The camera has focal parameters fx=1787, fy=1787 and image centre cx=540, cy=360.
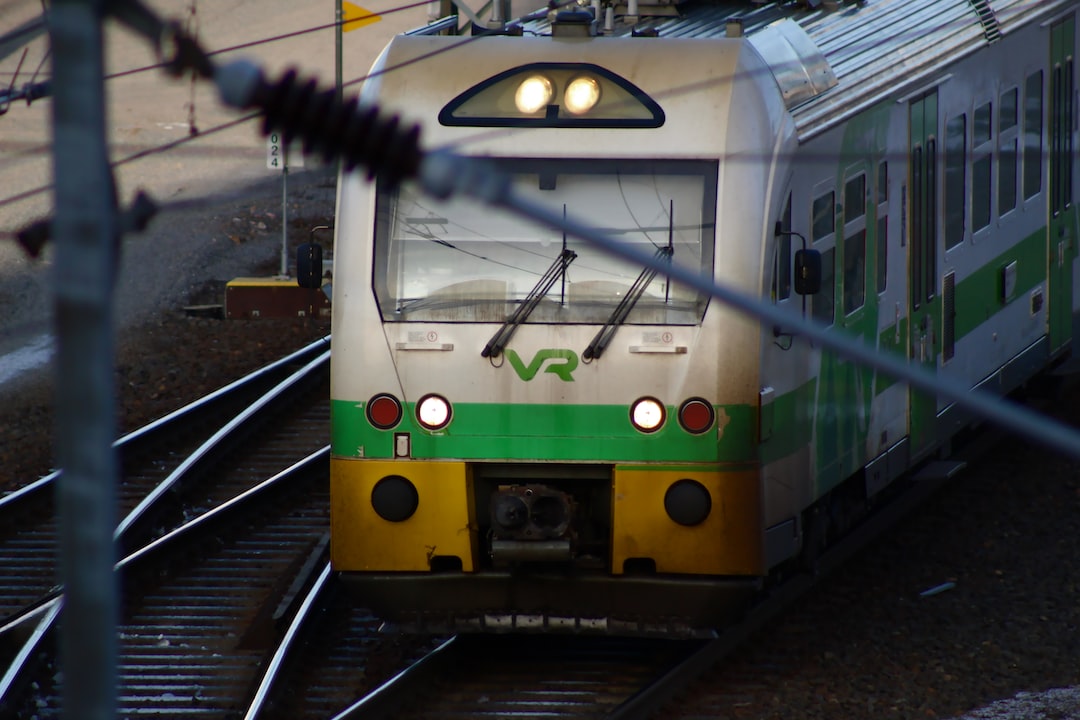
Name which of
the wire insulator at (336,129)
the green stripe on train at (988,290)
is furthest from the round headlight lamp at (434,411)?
the wire insulator at (336,129)

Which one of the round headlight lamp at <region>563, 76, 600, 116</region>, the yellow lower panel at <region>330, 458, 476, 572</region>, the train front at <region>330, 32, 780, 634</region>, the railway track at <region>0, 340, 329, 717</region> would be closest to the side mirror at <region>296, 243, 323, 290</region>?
the train front at <region>330, 32, 780, 634</region>

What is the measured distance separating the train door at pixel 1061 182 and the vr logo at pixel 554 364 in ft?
19.2

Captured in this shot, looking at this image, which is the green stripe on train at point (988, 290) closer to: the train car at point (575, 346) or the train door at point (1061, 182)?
the train door at point (1061, 182)

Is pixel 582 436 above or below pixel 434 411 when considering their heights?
below

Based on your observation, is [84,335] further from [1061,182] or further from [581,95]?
[1061,182]

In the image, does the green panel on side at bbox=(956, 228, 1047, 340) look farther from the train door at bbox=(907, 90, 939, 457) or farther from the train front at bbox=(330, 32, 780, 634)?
the train front at bbox=(330, 32, 780, 634)

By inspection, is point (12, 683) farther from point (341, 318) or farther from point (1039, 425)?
point (1039, 425)

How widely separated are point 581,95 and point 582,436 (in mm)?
1458

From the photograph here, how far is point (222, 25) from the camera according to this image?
98.3 ft

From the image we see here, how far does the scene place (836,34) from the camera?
9.48m

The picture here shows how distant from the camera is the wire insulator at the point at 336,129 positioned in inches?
119

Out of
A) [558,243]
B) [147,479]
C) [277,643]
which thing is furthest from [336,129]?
[147,479]

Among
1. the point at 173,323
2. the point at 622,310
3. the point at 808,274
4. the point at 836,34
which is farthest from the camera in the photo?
the point at 173,323

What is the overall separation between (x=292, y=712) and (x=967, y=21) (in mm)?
5763
